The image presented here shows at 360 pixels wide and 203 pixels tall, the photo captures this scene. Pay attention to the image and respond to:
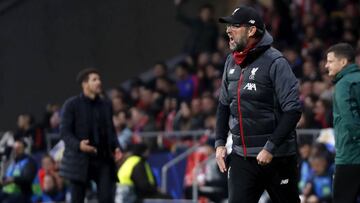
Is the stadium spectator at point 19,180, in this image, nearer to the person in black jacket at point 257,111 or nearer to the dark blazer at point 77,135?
the dark blazer at point 77,135

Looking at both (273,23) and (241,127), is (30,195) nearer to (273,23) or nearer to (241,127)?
(273,23)

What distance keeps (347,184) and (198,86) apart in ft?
35.8

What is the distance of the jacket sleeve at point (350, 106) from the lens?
1012 centimetres

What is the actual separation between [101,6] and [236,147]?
46.5ft

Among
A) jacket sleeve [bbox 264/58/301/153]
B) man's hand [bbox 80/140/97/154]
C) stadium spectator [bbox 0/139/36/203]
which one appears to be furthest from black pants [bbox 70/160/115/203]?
stadium spectator [bbox 0/139/36/203]

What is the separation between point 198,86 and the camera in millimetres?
20969

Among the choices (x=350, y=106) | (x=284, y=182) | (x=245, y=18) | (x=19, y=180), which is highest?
(x=245, y=18)

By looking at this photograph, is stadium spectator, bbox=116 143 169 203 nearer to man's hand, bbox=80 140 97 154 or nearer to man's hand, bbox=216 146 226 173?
man's hand, bbox=80 140 97 154

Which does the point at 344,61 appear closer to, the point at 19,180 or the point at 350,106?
the point at 350,106

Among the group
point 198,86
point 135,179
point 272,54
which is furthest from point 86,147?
point 198,86

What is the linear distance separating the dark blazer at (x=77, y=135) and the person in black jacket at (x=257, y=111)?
4002mm

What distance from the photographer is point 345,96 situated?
33.4ft

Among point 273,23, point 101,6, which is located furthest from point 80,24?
point 273,23

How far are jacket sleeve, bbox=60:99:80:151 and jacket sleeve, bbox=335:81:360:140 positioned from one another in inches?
145
